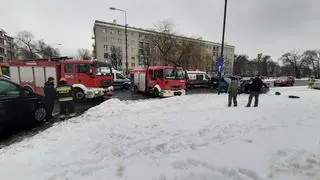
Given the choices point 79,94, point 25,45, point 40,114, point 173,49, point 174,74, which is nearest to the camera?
point 40,114

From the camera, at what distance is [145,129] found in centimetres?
600

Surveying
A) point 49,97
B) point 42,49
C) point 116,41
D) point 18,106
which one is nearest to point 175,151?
point 18,106

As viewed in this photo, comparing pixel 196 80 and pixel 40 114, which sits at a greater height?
pixel 196 80

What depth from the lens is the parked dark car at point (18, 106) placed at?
253 inches

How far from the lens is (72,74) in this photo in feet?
44.7

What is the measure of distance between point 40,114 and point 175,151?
20.4ft

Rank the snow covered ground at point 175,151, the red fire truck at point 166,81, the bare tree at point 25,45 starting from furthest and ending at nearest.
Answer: the bare tree at point 25,45 < the red fire truck at point 166,81 < the snow covered ground at point 175,151

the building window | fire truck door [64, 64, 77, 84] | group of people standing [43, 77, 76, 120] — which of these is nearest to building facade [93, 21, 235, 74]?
fire truck door [64, 64, 77, 84]

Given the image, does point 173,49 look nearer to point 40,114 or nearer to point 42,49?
point 40,114

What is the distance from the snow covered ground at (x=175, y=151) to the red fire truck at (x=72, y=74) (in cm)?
721

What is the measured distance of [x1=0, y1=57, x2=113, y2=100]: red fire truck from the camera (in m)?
13.5

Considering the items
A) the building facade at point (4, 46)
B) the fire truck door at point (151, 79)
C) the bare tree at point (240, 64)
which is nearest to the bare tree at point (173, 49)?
the fire truck door at point (151, 79)

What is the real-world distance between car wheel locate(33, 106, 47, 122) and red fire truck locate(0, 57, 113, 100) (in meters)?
5.22

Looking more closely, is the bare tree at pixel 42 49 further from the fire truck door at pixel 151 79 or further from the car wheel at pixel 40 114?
the car wheel at pixel 40 114
